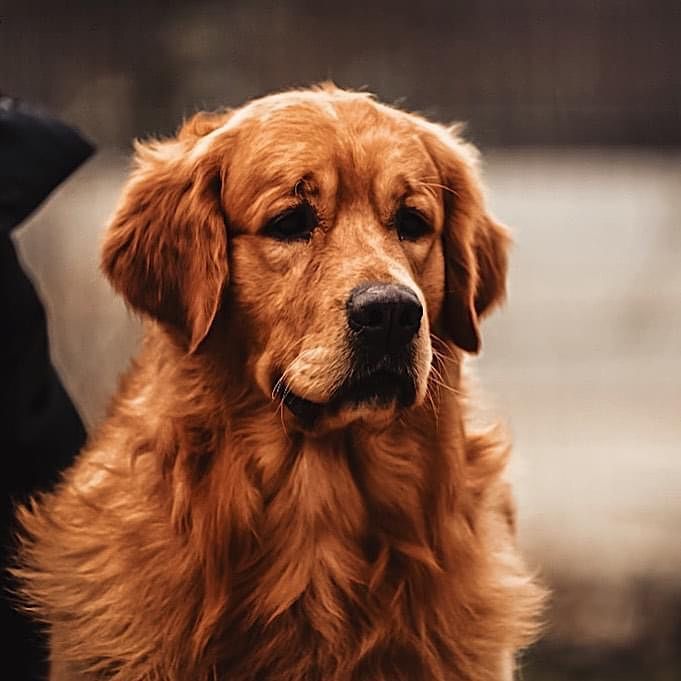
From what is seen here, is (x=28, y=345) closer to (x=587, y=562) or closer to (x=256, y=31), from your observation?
(x=256, y=31)

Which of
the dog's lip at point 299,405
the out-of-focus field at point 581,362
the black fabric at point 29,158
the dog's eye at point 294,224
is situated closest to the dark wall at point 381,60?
the out-of-focus field at point 581,362

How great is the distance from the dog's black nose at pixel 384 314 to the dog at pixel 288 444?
18 mm

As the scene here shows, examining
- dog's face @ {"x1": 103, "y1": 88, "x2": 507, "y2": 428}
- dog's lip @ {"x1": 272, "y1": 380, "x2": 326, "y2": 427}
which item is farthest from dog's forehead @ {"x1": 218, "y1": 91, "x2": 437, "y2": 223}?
dog's lip @ {"x1": 272, "y1": 380, "x2": 326, "y2": 427}

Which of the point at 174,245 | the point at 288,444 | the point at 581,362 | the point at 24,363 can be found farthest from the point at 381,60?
the point at 288,444

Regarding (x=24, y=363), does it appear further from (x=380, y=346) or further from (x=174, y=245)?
(x=380, y=346)

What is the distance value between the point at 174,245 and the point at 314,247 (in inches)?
14.4

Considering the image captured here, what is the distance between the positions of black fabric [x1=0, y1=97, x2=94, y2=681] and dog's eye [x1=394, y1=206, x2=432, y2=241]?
3.08ft

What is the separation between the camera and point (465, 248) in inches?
132

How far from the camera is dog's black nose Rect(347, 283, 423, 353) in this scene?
2.87 metres

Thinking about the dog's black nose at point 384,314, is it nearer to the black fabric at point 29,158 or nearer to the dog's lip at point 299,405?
the dog's lip at point 299,405

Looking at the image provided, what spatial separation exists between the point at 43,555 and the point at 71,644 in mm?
249

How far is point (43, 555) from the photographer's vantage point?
3.33 metres

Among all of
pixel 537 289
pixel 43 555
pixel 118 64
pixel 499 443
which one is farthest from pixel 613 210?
pixel 43 555

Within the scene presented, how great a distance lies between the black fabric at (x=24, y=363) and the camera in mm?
3500
